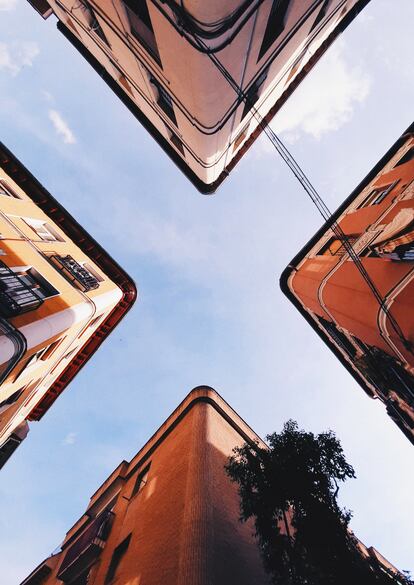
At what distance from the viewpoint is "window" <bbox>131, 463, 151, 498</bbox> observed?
15.3 m

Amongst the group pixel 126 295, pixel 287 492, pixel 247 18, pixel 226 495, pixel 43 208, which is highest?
pixel 43 208

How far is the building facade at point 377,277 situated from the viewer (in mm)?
7078

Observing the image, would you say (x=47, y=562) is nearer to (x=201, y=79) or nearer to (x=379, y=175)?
(x=201, y=79)

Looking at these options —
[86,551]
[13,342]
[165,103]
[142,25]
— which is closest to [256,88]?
[165,103]

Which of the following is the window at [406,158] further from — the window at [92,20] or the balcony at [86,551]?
the balcony at [86,551]

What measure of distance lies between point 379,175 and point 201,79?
36.6 feet

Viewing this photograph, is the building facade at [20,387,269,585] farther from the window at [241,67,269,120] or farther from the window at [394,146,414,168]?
the window at [394,146,414,168]

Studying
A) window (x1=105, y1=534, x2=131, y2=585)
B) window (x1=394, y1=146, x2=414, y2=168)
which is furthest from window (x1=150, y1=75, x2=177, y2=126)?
window (x1=105, y1=534, x2=131, y2=585)

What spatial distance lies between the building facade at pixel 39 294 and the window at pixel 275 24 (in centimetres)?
868

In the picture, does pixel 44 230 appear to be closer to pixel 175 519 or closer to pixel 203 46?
pixel 203 46

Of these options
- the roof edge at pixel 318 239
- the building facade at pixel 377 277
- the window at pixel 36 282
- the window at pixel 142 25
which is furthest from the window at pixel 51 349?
the roof edge at pixel 318 239

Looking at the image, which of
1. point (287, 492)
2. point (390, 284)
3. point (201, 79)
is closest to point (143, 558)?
point (287, 492)

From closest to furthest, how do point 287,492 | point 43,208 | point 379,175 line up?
point 287,492 → point 379,175 → point 43,208

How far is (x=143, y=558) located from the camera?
10148mm
